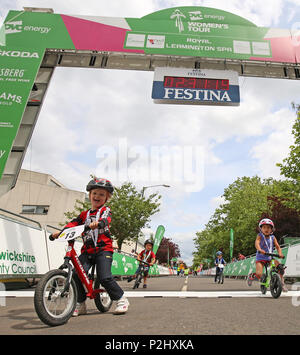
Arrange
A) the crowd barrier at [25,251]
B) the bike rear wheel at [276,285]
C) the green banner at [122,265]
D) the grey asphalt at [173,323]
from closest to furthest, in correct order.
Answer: the grey asphalt at [173,323]
the bike rear wheel at [276,285]
the crowd barrier at [25,251]
the green banner at [122,265]

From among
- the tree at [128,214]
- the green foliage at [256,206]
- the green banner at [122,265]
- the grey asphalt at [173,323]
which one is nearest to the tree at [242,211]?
the green foliage at [256,206]

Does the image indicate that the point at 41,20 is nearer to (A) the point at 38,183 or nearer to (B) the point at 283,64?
(B) the point at 283,64

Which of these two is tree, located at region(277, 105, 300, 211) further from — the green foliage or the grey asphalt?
the grey asphalt

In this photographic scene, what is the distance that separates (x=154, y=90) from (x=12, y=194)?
3668 cm

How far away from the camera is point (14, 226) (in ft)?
25.4

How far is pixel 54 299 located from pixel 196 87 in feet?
34.9

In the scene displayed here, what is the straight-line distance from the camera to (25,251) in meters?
8.07

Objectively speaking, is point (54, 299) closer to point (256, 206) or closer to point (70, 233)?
point (70, 233)

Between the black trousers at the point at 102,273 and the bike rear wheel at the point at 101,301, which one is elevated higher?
the black trousers at the point at 102,273

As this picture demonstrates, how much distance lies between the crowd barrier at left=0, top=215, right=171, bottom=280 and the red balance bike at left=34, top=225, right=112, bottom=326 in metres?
3.83

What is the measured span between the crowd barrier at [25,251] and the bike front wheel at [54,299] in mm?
3938

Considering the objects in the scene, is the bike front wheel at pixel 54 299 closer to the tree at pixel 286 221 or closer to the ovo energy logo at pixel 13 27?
the ovo energy logo at pixel 13 27

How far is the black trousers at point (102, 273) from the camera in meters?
3.94

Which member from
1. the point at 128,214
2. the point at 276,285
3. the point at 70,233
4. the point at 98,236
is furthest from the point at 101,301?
the point at 128,214
